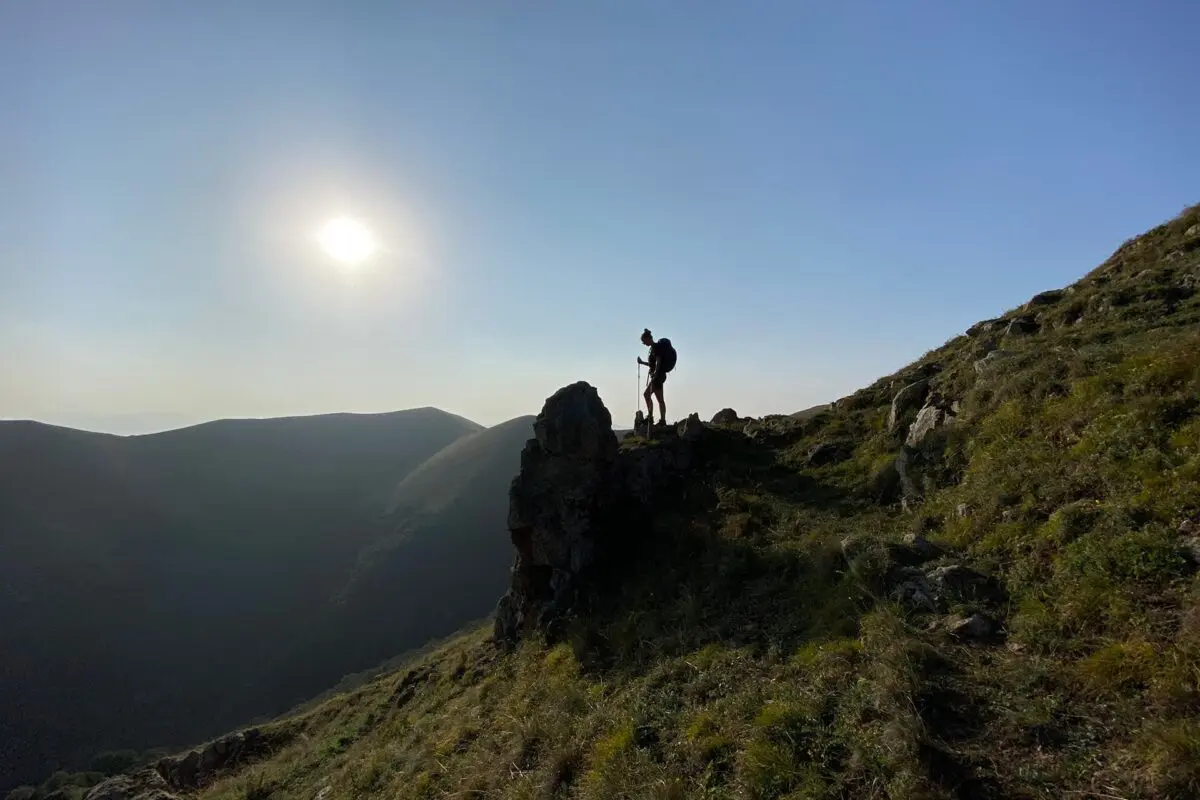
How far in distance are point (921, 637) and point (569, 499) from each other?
857cm

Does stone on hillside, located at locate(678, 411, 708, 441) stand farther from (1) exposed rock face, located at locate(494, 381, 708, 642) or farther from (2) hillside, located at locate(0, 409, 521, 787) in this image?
(2) hillside, located at locate(0, 409, 521, 787)

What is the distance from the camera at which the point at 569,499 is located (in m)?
13.9

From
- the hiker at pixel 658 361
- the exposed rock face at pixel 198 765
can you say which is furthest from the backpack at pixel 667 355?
the exposed rock face at pixel 198 765

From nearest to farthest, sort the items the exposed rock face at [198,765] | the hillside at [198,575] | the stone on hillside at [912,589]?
the stone on hillside at [912,589] → the exposed rock face at [198,765] → the hillside at [198,575]

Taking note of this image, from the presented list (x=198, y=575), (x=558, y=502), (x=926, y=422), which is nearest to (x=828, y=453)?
(x=926, y=422)

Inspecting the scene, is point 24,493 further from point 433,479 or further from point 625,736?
point 625,736

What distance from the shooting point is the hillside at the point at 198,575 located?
60.0 metres

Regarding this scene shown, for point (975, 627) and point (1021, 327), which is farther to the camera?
point (1021, 327)

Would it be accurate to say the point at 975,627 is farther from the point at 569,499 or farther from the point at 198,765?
the point at 198,765

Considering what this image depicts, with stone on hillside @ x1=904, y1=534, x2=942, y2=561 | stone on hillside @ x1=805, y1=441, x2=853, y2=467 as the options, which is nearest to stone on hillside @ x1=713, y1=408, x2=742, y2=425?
stone on hillside @ x1=805, y1=441, x2=853, y2=467

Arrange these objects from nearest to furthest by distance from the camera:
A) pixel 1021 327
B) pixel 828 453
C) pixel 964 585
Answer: pixel 964 585
pixel 1021 327
pixel 828 453

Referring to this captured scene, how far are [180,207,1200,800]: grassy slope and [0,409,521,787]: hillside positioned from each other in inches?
2484

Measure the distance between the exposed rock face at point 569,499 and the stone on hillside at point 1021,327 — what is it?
790 cm

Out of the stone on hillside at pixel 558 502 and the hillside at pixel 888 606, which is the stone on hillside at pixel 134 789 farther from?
the stone on hillside at pixel 558 502
